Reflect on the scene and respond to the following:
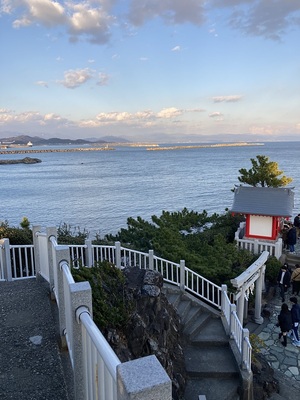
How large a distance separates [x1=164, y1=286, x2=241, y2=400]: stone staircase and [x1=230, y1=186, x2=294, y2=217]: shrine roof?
7578 mm

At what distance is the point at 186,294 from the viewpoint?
33.9 ft

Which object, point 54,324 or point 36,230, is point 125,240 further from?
point 54,324

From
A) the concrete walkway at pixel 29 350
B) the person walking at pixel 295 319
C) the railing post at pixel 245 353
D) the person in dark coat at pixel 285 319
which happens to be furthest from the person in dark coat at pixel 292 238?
the concrete walkway at pixel 29 350

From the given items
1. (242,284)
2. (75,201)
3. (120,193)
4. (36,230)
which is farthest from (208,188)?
(36,230)

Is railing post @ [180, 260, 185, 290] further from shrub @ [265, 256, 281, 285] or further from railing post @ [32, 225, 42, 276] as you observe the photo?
shrub @ [265, 256, 281, 285]

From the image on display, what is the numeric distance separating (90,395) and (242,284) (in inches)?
334

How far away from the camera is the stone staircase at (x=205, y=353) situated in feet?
24.6

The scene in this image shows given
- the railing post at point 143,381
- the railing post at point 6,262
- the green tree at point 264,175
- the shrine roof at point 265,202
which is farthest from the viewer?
the green tree at point 264,175

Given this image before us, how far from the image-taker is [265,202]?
1652cm

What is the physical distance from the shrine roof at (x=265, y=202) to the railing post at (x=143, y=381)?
15.2 m

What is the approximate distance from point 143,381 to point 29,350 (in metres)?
3.63

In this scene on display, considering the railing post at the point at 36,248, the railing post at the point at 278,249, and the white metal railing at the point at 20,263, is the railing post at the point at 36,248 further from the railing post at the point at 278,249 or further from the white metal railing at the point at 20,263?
the railing post at the point at 278,249

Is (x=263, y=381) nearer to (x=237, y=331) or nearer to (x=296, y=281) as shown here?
(x=237, y=331)

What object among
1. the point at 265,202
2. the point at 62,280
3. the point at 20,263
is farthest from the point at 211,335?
the point at 265,202
